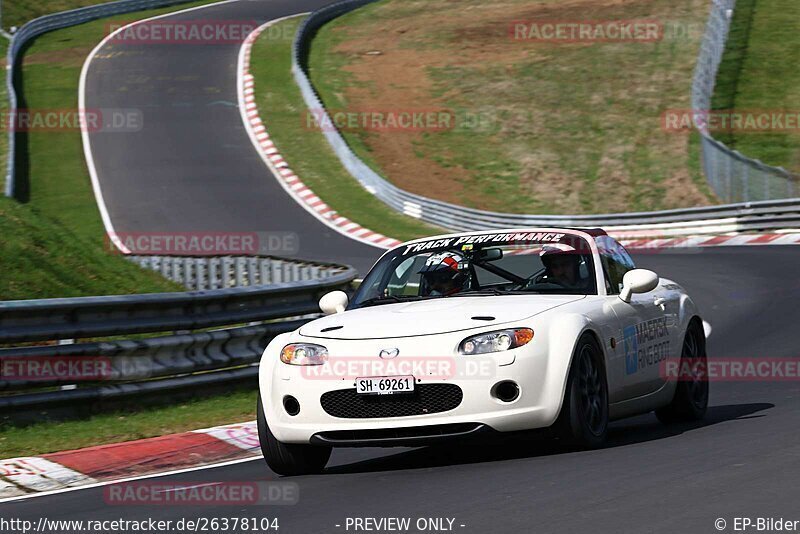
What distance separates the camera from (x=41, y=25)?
2057 inches

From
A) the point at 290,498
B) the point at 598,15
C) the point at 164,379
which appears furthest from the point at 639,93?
the point at 290,498

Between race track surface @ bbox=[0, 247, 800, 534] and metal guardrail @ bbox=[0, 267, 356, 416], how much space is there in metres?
1.88

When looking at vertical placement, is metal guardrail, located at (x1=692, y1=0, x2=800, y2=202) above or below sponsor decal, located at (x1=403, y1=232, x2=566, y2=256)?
below

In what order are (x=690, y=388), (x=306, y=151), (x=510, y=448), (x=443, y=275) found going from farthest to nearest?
1. (x=306, y=151)
2. (x=690, y=388)
3. (x=443, y=275)
4. (x=510, y=448)

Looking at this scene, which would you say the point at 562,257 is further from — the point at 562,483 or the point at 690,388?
the point at 562,483

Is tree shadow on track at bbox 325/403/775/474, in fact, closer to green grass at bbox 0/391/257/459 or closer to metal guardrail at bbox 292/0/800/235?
green grass at bbox 0/391/257/459

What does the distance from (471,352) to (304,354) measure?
3.40ft

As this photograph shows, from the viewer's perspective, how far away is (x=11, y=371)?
31.5 feet

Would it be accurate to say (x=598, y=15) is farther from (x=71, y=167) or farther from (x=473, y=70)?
(x=71, y=167)

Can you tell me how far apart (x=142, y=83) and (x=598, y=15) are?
17.5m
